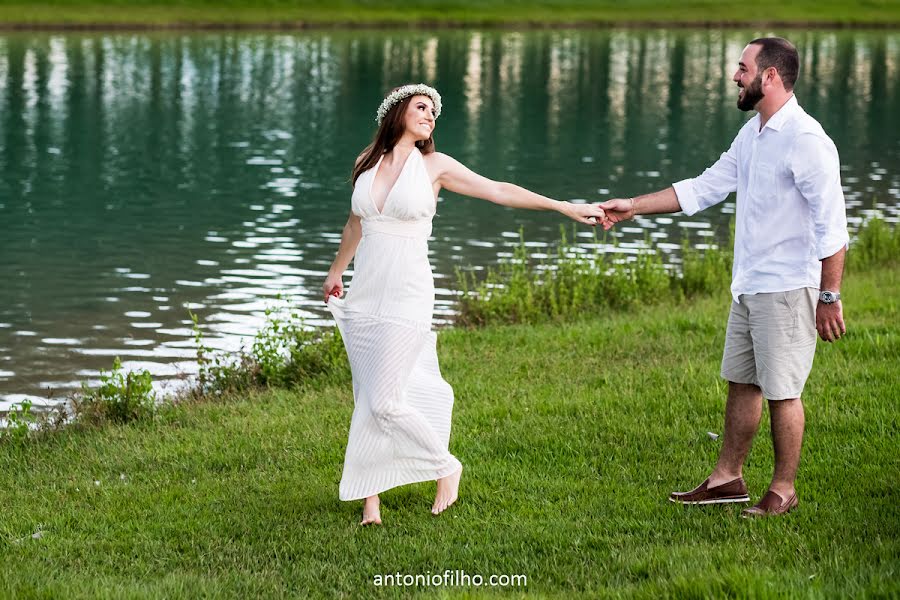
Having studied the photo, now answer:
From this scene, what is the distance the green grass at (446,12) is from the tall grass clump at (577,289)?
3008 inches

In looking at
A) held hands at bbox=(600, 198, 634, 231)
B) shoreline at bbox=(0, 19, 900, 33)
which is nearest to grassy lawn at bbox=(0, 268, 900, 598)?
held hands at bbox=(600, 198, 634, 231)

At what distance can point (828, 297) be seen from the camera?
7.41m

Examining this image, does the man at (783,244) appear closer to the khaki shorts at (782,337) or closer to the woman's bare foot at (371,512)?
the khaki shorts at (782,337)

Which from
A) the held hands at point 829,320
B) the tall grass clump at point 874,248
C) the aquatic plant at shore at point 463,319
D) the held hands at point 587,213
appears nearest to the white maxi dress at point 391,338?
the held hands at point 587,213

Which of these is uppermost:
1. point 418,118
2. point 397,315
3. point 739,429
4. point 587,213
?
point 418,118

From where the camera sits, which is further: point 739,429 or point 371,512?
point 739,429

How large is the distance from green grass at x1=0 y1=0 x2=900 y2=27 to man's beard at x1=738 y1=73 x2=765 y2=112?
84.8 m

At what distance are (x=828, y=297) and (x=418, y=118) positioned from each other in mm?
2862

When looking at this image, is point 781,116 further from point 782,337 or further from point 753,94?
point 782,337

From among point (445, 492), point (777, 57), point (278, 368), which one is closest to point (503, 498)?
point (445, 492)

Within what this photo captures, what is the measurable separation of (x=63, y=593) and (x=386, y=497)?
254cm

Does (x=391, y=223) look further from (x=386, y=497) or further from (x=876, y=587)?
(x=876, y=587)

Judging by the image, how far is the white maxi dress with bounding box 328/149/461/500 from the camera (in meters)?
7.89

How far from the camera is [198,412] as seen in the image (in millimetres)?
11484
